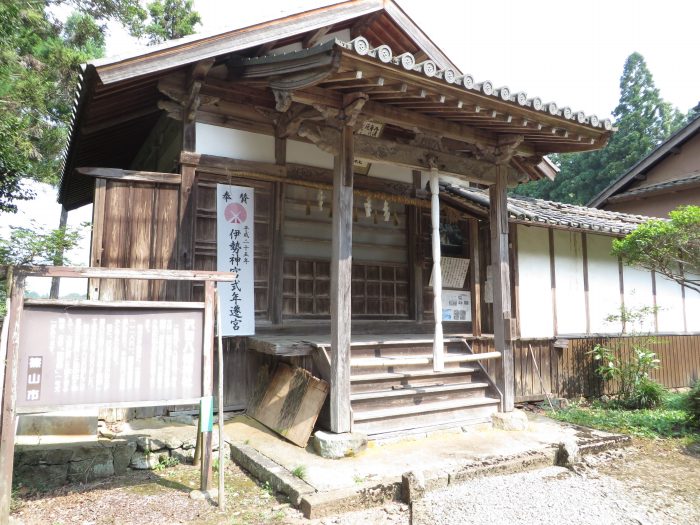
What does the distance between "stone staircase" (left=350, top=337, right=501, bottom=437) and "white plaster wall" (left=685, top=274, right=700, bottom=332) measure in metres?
7.46

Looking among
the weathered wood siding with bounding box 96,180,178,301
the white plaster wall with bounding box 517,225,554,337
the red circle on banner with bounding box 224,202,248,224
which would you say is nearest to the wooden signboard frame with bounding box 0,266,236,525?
the weathered wood siding with bounding box 96,180,178,301

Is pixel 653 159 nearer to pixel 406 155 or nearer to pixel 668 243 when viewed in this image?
pixel 668 243

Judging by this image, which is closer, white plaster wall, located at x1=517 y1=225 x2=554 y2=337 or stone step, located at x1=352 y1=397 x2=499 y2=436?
stone step, located at x1=352 y1=397 x2=499 y2=436

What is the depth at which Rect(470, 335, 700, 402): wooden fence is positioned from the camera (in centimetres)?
857

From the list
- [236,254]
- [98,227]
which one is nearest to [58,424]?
[98,227]

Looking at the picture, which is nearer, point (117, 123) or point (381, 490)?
point (381, 490)

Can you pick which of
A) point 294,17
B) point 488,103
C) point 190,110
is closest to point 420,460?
point 488,103

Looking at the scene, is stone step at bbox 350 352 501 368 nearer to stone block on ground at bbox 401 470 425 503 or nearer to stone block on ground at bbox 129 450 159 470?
stone block on ground at bbox 401 470 425 503

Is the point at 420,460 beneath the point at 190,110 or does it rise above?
beneath

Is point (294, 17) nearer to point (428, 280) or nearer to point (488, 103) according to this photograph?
point (488, 103)

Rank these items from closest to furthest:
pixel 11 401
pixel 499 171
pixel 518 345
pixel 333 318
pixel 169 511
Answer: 1. pixel 11 401
2. pixel 169 511
3. pixel 333 318
4. pixel 499 171
5. pixel 518 345

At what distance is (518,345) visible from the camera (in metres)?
8.64

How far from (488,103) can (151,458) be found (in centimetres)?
572

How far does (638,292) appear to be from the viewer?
34.2 feet
